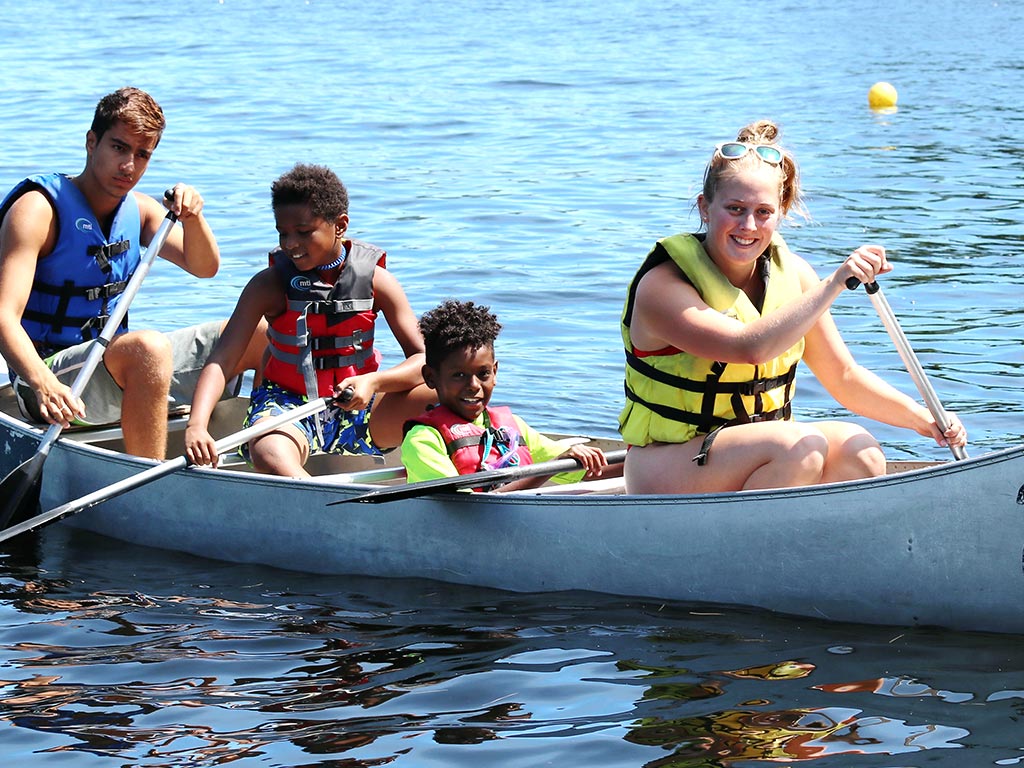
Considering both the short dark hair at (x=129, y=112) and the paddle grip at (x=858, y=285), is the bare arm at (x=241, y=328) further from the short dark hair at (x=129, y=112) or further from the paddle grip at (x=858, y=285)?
the paddle grip at (x=858, y=285)

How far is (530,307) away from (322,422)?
4.18 m

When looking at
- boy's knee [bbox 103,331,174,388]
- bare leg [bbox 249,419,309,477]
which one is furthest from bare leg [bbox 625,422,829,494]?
boy's knee [bbox 103,331,174,388]

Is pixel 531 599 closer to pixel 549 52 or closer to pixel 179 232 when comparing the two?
pixel 179 232

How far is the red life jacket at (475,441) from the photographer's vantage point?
499cm

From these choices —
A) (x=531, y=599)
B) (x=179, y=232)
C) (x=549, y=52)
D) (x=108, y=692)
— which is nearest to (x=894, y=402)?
(x=531, y=599)

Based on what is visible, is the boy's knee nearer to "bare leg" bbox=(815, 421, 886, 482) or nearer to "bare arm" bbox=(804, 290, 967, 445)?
"bare arm" bbox=(804, 290, 967, 445)

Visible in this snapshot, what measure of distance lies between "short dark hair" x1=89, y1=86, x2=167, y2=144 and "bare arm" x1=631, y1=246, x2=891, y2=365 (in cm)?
225

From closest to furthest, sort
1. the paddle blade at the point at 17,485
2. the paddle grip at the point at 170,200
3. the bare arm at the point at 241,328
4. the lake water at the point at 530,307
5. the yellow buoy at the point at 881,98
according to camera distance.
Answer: the lake water at the point at 530,307
the bare arm at the point at 241,328
the paddle blade at the point at 17,485
the paddle grip at the point at 170,200
the yellow buoy at the point at 881,98

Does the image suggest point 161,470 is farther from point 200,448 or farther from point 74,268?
point 74,268

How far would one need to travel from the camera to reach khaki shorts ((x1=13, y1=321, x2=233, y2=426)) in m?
5.87

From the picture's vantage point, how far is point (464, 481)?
4691 millimetres

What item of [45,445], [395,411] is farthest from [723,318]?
[45,445]

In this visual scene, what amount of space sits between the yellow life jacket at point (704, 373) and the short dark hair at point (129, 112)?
2.16 m

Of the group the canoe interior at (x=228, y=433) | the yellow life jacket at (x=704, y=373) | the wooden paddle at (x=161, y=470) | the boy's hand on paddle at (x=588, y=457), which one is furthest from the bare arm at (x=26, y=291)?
the yellow life jacket at (x=704, y=373)
